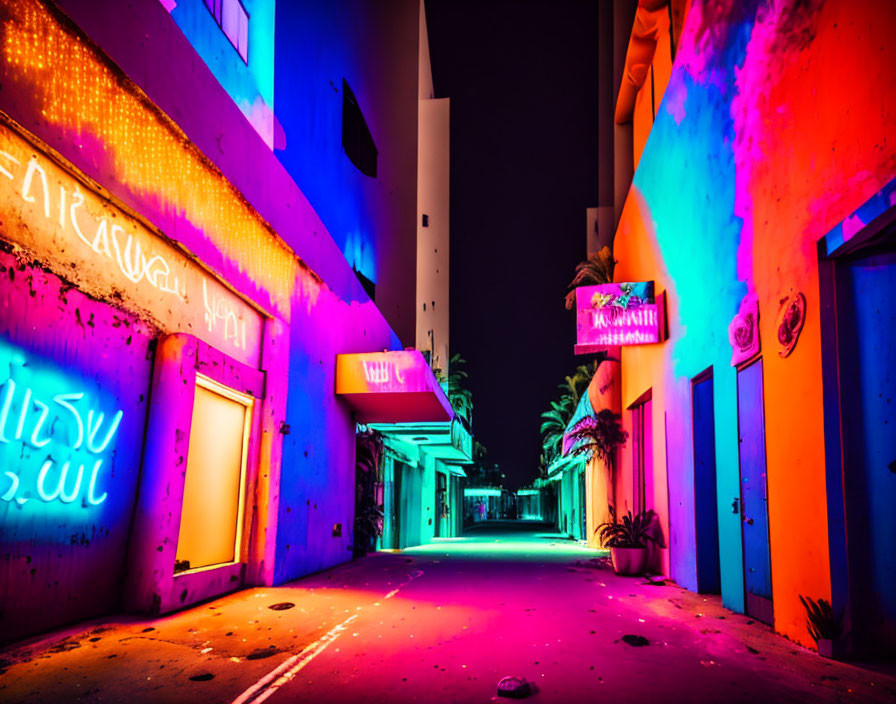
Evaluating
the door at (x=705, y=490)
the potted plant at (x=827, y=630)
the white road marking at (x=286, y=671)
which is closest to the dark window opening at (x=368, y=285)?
the door at (x=705, y=490)

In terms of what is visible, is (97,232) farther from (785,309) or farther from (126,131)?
(785,309)

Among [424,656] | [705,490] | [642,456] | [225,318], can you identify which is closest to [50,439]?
[225,318]

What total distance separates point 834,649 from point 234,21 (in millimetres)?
10715

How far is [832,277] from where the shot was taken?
498cm

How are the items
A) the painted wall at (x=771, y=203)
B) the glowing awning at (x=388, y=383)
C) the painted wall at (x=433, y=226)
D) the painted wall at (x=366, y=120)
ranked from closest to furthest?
1. the painted wall at (x=771, y=203)
2. the glowing awning at (x=388, y=383)
3. the painted wall at (x=366, y=120)
4. the painted wall at (x=433, y=226)

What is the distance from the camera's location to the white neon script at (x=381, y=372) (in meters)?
11.0

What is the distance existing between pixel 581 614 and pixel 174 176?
6384mm

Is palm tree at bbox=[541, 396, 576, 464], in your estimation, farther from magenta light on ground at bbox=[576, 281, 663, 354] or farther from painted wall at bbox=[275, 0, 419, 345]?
magenta light on ground at bbox=[576, 281, 663, 354]

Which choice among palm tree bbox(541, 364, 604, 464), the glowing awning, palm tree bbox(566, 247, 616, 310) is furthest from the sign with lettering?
palm tree bbox(541, 364, 604, 464)

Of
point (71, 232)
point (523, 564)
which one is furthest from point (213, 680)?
point (523, 564)

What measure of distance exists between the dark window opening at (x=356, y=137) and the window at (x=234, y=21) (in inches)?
253

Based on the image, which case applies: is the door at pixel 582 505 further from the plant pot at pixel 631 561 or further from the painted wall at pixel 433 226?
the plant pot at pixel 631 561

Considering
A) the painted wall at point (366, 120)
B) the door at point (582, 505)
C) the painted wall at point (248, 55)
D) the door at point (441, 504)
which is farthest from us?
the door at point (441, 504)

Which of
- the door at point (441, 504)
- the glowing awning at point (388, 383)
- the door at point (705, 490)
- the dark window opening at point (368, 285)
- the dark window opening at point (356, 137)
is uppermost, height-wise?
the dark window opening at point (356, 137)
